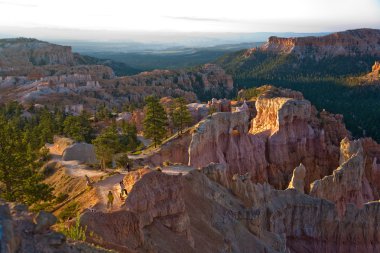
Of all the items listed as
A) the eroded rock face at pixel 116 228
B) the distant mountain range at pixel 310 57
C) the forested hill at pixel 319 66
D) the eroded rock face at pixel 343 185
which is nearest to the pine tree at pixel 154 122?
the eroded rock face at pixel 343 185

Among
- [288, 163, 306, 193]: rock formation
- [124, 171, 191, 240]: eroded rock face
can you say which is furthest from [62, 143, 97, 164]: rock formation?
[124, 171, 191, 240]: eroded rock face

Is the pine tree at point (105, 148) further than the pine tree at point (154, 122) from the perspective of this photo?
No

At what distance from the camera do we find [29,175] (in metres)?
25.4

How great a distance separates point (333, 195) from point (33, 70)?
106 metres

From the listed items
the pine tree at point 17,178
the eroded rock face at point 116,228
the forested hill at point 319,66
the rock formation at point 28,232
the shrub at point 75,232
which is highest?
the rock formation at point 28,232

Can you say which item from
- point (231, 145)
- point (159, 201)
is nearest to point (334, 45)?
point (231, 145)

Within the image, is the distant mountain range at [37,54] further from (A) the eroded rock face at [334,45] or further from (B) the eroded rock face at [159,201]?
(B) the eroded rock face at [159,201]

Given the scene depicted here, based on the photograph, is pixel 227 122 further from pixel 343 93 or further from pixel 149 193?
pixel 343 93

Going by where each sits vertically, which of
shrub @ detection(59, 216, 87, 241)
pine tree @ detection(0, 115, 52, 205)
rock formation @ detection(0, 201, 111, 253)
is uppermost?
rock formation @ detection(0, 201, 111, 253)

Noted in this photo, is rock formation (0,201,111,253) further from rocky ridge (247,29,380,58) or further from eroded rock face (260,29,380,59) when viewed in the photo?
eroded rock face (260,29,380,59)

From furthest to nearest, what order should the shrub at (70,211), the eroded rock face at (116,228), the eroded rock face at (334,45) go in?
the eroded rock face at (334,45), the shrub at (70,211), the eroded rock face at (116,228)

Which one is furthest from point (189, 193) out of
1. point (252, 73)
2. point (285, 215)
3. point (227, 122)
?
point (252, 73)

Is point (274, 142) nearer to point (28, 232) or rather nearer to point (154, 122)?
point (154, 122)

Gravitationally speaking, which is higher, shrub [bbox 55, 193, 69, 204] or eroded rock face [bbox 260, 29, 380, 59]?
eroded rock face [bbox 260, 29, 380, 59]
